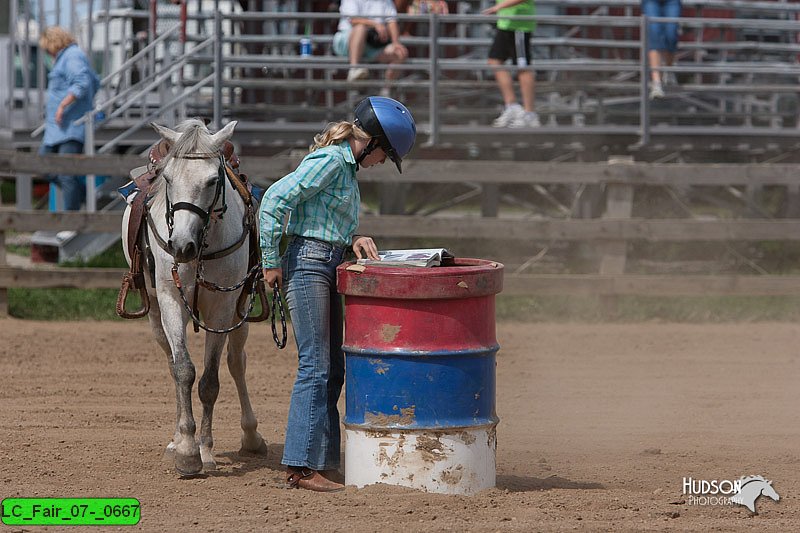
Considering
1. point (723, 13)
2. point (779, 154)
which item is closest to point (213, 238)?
point (779, 154)

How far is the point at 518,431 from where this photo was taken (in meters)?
7.61

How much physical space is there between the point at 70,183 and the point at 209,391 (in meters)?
7.33

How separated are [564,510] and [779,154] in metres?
11.8

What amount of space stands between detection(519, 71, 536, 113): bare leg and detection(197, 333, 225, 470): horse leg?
23.3 ft

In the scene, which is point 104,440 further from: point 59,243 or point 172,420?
point 59,243

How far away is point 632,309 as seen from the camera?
12125 millimetres

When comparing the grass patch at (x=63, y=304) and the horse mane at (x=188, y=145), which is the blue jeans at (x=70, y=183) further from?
the horse mane at (x=188, y=145)

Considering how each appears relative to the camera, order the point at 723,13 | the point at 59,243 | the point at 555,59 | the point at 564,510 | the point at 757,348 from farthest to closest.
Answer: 1. the point at 723,13
2. the point at 555,59
3. the point at 59,243
4. the point at 757,348
5. the point at 564,510

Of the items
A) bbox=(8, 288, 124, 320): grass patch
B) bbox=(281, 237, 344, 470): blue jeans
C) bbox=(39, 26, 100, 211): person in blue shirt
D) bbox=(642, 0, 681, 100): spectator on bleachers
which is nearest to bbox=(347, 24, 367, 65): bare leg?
bbox=(39, 26, 100, 211): person in blue shirt

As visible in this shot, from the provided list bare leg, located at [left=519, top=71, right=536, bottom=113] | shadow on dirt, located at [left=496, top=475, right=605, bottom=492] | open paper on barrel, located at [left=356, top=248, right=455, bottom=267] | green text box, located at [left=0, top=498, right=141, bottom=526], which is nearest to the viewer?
green text box, located at [left=0, top=498, right=141, bottom=526]

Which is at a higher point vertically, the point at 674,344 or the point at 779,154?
the point at 779,154

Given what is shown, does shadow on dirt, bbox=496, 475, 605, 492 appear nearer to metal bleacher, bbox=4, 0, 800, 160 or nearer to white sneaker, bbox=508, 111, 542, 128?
metal bleacher, bbox=4, 0, 800, 160

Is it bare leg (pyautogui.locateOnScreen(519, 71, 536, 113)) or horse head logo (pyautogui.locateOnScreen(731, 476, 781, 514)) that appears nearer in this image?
horse head logo (pyautogui.locateOnScreen(731, 476, 781, 514))

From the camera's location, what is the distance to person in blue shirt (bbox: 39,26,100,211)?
13094 millimetres
